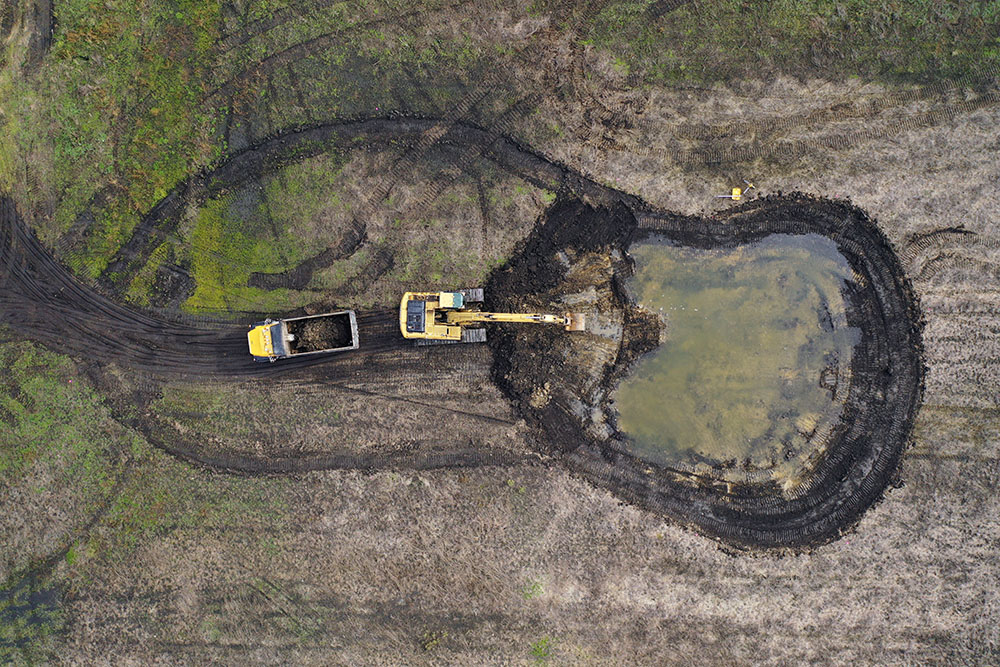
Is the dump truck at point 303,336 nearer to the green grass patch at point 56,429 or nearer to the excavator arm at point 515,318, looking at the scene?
the excavator arm at point 515,318

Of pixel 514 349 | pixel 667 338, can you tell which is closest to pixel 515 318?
pixel 514 349

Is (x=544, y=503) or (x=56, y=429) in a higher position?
(x=56, y=429)

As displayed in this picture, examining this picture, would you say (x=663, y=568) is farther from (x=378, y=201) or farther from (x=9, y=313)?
(x=9, y=313)

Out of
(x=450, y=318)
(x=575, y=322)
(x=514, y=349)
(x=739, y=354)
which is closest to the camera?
(x=450, y=318)

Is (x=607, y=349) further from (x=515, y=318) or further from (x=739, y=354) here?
(x=739, y=354)

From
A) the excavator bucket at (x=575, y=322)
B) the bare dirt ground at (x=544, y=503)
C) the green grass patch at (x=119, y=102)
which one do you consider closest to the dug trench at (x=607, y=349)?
the bare dirt ground at (x=544, y=503)

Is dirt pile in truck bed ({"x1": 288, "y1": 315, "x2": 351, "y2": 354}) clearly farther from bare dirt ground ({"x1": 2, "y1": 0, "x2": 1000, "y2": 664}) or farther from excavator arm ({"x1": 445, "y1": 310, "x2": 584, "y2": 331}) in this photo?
excavator arm ({"x1": 445, "y1": 310, "x2": 584, "y2": 331})

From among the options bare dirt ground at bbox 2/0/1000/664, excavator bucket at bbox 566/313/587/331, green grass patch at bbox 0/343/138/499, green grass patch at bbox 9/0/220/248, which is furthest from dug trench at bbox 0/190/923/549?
green grass patch at bbox 9/0/220/248

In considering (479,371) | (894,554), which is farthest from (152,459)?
(894,554)
